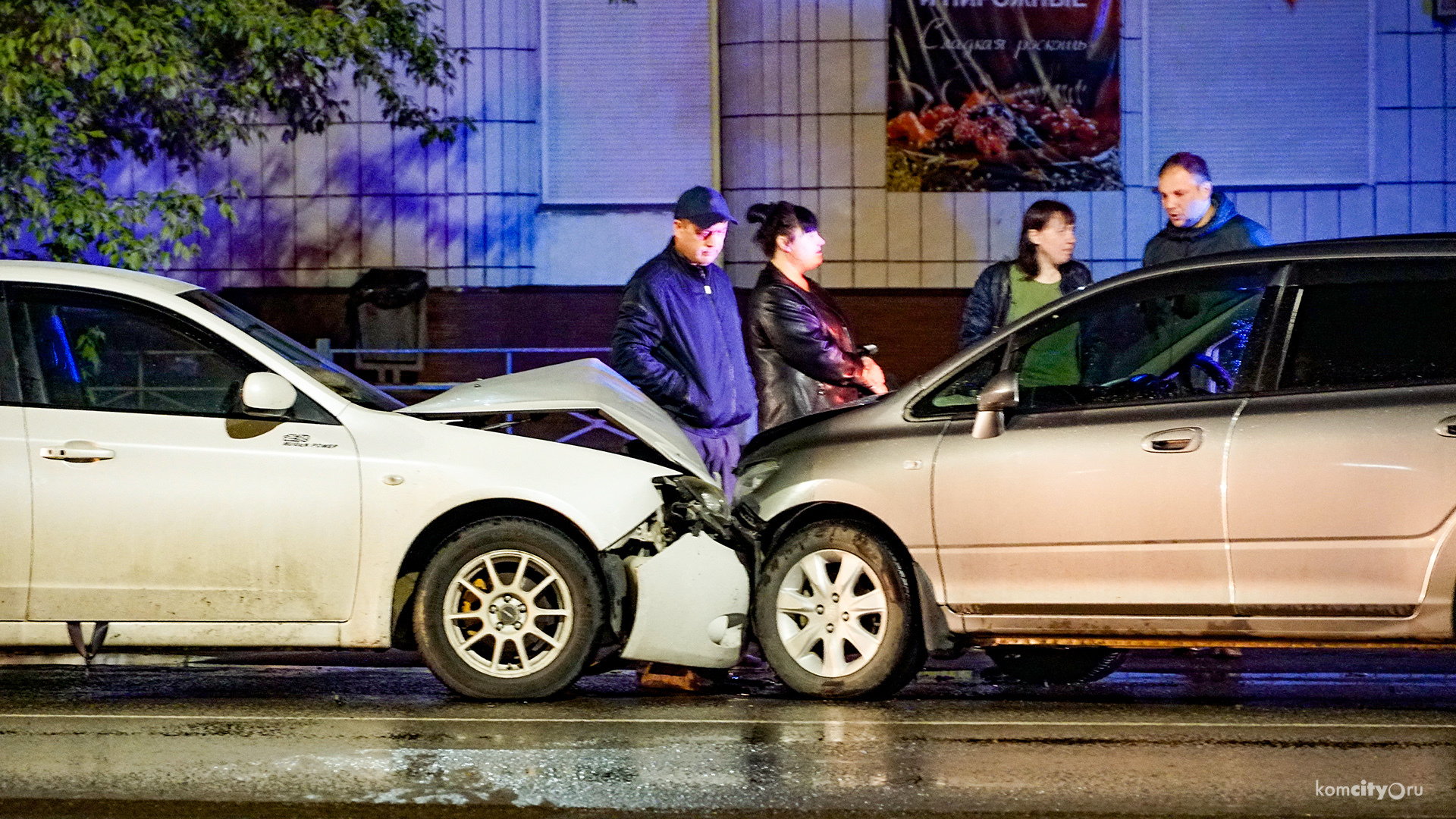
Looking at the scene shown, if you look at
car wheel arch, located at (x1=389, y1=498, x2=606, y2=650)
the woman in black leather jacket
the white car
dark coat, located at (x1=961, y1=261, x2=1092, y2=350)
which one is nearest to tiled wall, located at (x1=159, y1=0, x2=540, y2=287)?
the woman in black leather jacket

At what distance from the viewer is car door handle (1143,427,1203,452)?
6113 millimetres

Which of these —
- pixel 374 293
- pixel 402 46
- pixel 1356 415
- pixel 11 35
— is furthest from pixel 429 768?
pixel 374 293

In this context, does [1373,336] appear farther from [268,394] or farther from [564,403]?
[268,394]

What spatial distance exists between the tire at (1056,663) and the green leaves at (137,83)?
5334mm

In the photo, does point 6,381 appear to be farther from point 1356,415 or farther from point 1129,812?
point 1356,415

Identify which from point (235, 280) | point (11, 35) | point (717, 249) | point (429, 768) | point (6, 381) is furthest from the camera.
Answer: point (235, 280)

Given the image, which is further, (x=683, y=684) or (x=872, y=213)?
(x=872, y=213)

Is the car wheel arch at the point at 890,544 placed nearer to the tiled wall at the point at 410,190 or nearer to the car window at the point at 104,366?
the car window at the point at 104,366

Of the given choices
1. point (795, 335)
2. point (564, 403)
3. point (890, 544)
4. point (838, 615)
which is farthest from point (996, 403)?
point (795, 335)

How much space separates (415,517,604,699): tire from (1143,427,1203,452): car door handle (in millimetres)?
2127

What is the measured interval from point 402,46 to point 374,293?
294 centimetres

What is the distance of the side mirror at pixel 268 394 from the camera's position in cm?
645

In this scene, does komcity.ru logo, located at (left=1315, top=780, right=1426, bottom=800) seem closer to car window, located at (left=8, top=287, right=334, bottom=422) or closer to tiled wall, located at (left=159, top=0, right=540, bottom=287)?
car window, located at (left=8, top=287, right=334, bottom=422)

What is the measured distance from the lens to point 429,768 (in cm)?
543
